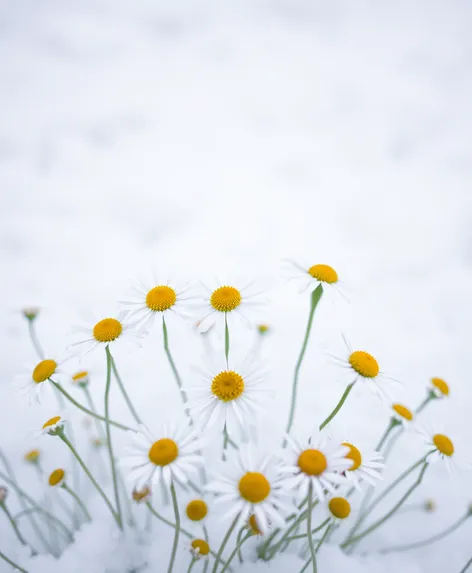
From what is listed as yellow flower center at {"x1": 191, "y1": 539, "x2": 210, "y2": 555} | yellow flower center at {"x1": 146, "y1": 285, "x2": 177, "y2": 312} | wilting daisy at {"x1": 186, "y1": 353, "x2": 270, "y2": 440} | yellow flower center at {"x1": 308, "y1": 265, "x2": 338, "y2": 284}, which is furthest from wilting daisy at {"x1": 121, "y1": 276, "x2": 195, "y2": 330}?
yellow flower center at {"x1": 191, "y1": 539, "x2": 210, "y2": 555}

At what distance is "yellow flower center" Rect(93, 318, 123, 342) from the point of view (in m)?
0.59

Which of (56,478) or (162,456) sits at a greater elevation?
(162,456)

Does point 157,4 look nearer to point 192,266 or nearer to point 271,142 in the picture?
point 271,142

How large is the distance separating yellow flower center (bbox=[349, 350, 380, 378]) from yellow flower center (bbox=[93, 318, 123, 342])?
0.37 metres

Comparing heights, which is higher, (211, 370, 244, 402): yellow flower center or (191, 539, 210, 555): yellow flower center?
(211, 370, 244, 402): yellow flower center

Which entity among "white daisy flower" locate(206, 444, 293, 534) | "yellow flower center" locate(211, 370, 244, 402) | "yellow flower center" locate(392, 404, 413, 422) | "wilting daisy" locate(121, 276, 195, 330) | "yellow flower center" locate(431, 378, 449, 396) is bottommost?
"white daisy flower" locate(206, 444, 293, 534)

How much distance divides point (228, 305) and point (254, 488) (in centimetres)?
27

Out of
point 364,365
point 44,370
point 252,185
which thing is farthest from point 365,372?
point 252,185

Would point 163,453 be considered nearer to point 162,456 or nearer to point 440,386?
point 162,456

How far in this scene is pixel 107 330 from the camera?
60 centimetres

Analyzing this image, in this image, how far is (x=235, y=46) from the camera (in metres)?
2.31

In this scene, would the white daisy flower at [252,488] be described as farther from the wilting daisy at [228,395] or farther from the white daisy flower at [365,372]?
the white daisy flower at [365,372]

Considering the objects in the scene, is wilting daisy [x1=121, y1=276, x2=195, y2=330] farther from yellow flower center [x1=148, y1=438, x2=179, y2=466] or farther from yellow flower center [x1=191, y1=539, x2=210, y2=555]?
yellow flower center [x1=191, y1=539, x2=210, y2=555]

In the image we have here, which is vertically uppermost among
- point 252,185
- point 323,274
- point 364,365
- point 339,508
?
point 252,185
